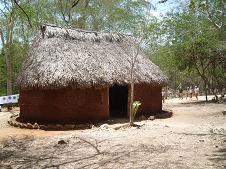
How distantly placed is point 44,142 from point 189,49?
15.8 meters

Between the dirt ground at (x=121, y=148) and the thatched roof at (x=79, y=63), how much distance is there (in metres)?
2.08

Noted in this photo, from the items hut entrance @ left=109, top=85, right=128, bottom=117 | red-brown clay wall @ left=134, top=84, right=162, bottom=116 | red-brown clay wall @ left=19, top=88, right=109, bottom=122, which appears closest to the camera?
red-brown clay wall @ left=19, top=88, right=109, bottom=122

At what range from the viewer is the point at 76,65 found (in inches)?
585

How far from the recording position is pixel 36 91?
1512cm

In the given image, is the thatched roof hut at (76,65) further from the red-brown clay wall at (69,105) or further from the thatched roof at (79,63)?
the red-brown clay wall at (69,105)

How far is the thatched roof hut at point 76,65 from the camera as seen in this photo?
47.0 feet

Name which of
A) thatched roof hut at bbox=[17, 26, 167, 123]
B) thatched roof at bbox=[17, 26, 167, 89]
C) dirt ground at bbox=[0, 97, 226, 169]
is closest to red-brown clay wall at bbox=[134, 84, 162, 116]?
thatched roof hut at bbox=[17, 26, 167, 123]

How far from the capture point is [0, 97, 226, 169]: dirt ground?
8.07 meters

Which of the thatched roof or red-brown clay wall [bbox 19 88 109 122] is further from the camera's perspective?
red-brown clay wall [bbox 19 88 109 122]

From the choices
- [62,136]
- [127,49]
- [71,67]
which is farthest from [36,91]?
[127,49]

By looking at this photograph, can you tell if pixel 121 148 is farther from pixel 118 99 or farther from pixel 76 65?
pixel 118 99

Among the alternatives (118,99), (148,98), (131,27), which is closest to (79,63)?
(148,98)

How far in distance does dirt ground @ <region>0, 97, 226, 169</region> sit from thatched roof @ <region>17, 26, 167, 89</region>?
6.82 ft

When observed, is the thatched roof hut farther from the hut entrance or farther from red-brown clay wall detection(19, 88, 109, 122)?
the hut entrance
